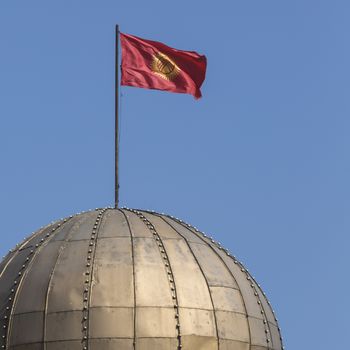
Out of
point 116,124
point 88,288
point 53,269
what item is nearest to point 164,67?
point 116,124

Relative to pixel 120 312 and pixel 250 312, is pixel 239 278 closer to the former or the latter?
pixel 250 312

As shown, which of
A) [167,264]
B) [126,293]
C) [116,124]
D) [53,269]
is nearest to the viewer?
[126,293]

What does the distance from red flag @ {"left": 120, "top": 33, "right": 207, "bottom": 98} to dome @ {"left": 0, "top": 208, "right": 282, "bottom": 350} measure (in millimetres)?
5734

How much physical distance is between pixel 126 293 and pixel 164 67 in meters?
Result: 9.93

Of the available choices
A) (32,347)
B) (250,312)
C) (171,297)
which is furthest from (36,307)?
(250,312)

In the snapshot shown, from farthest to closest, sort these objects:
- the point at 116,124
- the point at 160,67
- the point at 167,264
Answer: the point at 160,67 → the point at 116,124 → the point at 167,264

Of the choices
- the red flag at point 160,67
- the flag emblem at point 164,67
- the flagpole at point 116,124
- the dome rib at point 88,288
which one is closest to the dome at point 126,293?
the dome rib at point 88,288

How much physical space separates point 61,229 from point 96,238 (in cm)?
149

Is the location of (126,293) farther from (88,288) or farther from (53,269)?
(53,269)

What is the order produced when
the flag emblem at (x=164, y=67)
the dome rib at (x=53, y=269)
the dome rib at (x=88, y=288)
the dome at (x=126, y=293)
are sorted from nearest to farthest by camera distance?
the dome rib at (x=88, y=288) < the dome at (x=126, y=293) < the dome rib at (x=53, y=269) < the flag emblem at (x=164, y=67)

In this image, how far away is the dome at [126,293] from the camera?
120 ft

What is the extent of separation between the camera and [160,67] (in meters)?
44.5

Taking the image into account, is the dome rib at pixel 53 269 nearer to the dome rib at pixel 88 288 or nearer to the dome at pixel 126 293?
the dome at pixel 126 293

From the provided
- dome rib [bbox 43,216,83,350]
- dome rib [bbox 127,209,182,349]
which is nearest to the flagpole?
dome rib [bbox 127,209,182,349]
